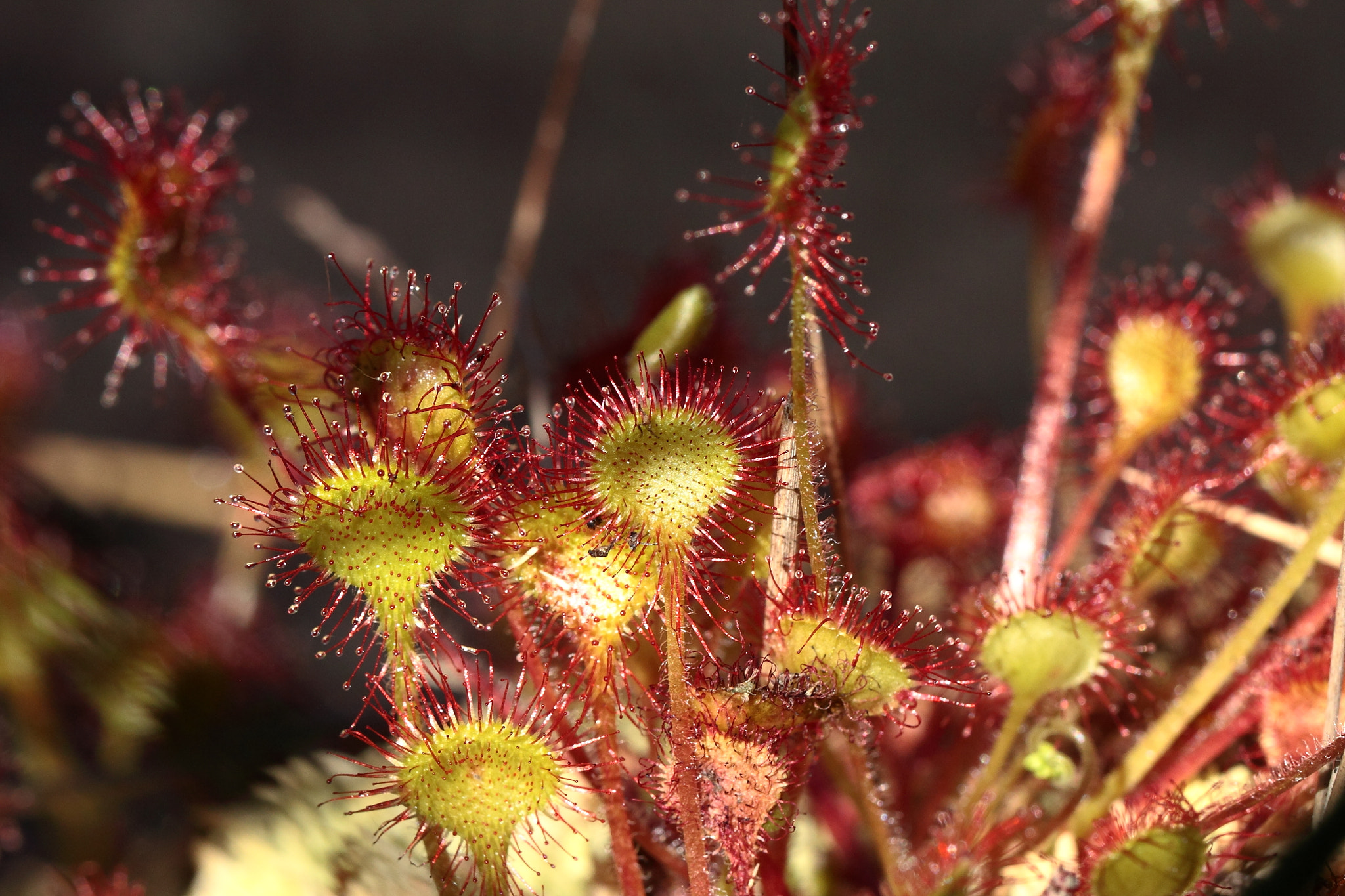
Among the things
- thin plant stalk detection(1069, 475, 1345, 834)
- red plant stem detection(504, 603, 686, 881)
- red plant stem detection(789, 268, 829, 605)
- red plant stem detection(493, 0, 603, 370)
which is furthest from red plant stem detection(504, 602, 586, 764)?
red plant stem detection(493, 0, 603, 370)

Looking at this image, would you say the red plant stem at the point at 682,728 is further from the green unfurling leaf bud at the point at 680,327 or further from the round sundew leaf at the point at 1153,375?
the round sundew leaf at the point at 1153,375

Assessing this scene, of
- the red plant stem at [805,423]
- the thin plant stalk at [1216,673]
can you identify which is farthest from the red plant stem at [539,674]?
the thin plant stalk at [1216,673]

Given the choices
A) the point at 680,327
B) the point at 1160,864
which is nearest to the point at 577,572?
the point at 680,327

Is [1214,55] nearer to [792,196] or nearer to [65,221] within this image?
[792,196]

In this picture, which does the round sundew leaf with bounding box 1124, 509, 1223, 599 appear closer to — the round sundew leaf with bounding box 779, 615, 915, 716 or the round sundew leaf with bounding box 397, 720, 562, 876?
the round sundew leaf with bounding box 779, 615, 915, 716

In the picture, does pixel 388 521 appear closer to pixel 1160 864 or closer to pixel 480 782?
pixel 480 782

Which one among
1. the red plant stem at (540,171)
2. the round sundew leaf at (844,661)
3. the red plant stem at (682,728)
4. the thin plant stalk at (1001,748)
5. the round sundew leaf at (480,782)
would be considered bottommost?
the round sundew leaf at (480,782)

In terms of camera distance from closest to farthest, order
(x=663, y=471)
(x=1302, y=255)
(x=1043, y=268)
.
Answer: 1. (x=663, y=471)
2. (x=1302, y=255)
3. (x=1043, y=268)
